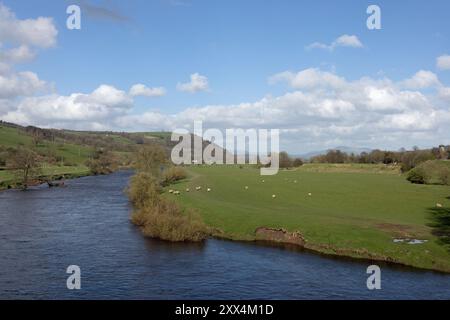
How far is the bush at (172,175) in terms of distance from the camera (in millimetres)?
105250

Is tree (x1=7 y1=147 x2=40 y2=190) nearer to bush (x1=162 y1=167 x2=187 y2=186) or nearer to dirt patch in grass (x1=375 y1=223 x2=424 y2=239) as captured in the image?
bush (x1=162 y1=167 x2=187 y2=186)

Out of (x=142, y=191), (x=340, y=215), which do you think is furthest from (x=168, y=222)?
(x=142, y=191)

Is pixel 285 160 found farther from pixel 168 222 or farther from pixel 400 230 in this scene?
pixel 168 222

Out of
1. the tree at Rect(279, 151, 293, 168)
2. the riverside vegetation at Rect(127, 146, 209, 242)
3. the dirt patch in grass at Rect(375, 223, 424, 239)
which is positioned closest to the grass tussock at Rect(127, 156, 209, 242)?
the riverside vegetation at Rect(127, 146, 209, 242)

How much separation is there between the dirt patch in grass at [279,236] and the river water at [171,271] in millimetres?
2712

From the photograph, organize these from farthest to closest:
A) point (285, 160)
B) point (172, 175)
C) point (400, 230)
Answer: point (285, 160)
point (172, 175)
point (400, 230)

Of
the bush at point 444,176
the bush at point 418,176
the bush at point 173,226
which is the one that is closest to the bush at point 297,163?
the bush at point 418,176

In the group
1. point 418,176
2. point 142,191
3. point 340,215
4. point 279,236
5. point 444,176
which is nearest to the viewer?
point 279,236

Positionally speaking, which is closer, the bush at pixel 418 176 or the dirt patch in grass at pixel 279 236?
the dirt patch in grass at pixel 279 236

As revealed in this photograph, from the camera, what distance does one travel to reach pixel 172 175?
10838cm

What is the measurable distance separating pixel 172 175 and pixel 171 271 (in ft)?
242

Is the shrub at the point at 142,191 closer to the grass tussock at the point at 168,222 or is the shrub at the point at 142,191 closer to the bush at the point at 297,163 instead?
the grass tussock at the point at 168,222

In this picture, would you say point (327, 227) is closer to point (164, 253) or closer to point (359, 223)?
point (359, 223)

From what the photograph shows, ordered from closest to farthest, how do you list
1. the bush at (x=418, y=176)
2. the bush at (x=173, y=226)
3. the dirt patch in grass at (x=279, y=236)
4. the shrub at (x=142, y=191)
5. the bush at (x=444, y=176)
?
the dirt patch in grass at (x=279, y=236)
the bush at (x=173, y=226)
the shrub at (x=142, y=191)
the bush at (x=444, y=176)
the bush at (x=418, y=176)
